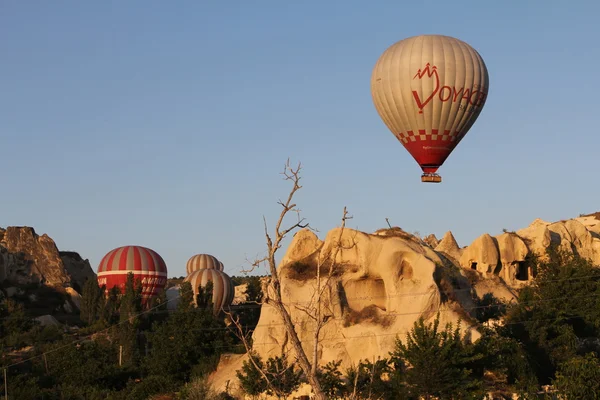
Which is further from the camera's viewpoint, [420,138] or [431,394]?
[420,138]

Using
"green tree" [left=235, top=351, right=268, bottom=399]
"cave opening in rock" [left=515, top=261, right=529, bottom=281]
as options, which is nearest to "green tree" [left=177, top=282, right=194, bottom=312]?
"green tree" [left=235, top=351, right=268, bottom=399]

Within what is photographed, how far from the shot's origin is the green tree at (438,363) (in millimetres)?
32594

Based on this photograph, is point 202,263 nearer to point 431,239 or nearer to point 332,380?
point 431,239

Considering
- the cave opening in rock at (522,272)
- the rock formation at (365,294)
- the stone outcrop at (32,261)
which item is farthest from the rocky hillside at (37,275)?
the cave opening in rock at (522,272)

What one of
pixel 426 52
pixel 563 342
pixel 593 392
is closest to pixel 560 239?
pixel 563 342

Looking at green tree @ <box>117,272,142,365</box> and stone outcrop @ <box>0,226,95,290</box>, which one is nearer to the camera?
green tree @ <box>117,272,142,365</box>

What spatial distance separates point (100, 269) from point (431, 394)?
133 feet

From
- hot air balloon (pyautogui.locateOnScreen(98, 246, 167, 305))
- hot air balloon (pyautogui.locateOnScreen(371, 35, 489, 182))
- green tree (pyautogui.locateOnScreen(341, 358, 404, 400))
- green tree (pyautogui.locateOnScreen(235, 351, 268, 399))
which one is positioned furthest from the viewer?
hot air balloon (pyautogui.locateOnScreen(98, 246, 167, 305))

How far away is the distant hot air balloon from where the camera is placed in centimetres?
8318

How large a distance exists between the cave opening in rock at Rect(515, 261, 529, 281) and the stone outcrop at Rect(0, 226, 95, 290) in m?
40.5

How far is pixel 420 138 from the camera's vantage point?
137 feet

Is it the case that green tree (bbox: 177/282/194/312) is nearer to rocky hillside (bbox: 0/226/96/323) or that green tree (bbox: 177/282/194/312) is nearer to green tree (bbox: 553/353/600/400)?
rocky hillside (bbox: 0/226/96/323)

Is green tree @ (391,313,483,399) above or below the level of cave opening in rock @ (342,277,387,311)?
below

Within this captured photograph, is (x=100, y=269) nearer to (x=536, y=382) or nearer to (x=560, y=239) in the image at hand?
(x=560, y=239)
